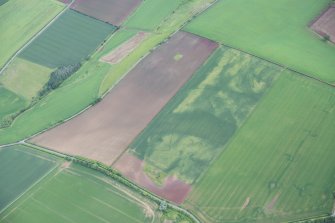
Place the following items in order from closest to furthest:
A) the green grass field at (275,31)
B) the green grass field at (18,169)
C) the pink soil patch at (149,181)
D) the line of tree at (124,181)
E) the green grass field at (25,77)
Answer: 1. the line of tree at (124,181)
2. the pink soil patch at (149,181)
3. the green grass field at (18,169)
4. the green grass field at (275,31)
5. the green grass field at (25,77)

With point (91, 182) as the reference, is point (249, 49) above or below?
above

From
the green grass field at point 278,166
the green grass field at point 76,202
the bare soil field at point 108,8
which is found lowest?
the green grass field at point 76,202

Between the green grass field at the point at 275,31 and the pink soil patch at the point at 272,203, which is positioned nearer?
the pink soil patch at the point at 272,203

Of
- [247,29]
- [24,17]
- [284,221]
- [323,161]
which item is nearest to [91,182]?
[284,221]

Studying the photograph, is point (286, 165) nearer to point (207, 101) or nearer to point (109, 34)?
point (207, 101)

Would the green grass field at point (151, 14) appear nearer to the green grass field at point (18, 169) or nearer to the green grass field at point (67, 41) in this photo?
the green grass field at point (67, 41)

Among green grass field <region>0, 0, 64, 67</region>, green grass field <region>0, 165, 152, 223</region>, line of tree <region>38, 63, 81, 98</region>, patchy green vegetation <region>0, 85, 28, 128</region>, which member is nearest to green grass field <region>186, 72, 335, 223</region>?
green grass field <region>0, 165, 152, 223</region>

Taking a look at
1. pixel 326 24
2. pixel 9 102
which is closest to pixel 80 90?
pixel 9 102

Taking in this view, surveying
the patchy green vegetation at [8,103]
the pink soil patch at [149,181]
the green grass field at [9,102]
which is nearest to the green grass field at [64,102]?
the patchy green vegetation at [8,103]
